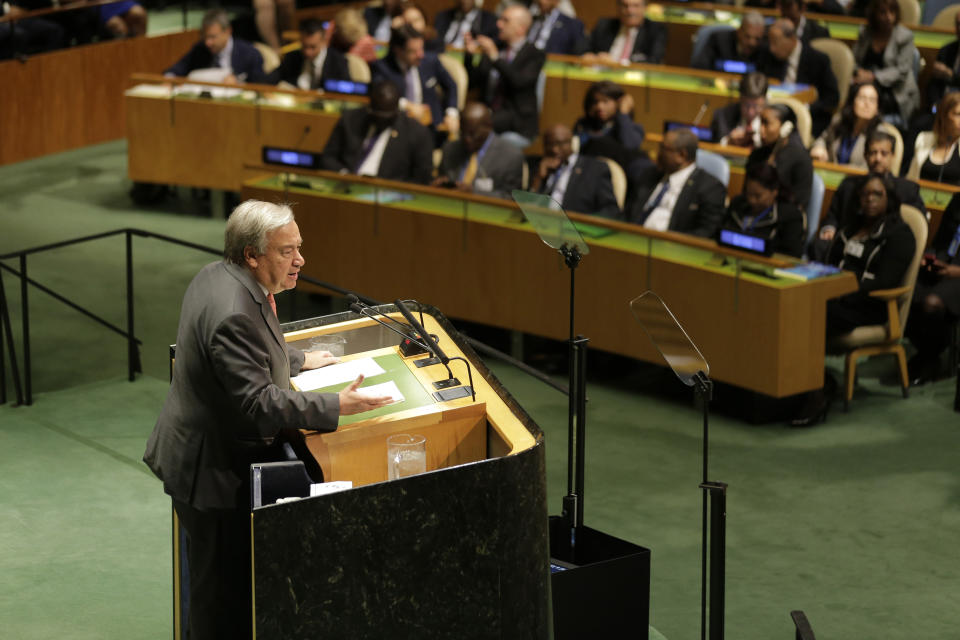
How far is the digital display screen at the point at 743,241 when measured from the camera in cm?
606

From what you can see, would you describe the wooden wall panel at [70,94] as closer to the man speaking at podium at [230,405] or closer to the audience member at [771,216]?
the audience member at [771,216]

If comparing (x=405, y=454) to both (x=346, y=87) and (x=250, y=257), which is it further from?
(x=346, y=87)

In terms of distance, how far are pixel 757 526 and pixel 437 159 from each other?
393cm

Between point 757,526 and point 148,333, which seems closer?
point 757,526

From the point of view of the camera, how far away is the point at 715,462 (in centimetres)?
587

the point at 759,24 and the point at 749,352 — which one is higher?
the point at 759,24

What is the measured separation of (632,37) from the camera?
10086 mm

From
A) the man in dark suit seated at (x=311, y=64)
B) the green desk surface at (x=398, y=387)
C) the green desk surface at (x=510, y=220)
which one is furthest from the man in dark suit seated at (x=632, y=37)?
the green desk surface at (x=398, y=387)

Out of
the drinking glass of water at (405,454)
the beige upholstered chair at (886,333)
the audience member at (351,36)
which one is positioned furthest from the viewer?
the audience member at (351,36)

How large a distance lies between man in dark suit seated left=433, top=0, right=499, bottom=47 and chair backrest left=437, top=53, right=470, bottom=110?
115cm

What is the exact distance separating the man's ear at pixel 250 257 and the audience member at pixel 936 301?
4.04 metres

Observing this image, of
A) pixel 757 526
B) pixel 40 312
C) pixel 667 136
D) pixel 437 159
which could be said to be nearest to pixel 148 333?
pixel 40 312

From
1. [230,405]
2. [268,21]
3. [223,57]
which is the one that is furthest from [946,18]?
[230,405]

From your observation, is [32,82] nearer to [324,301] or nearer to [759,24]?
[324,301]
